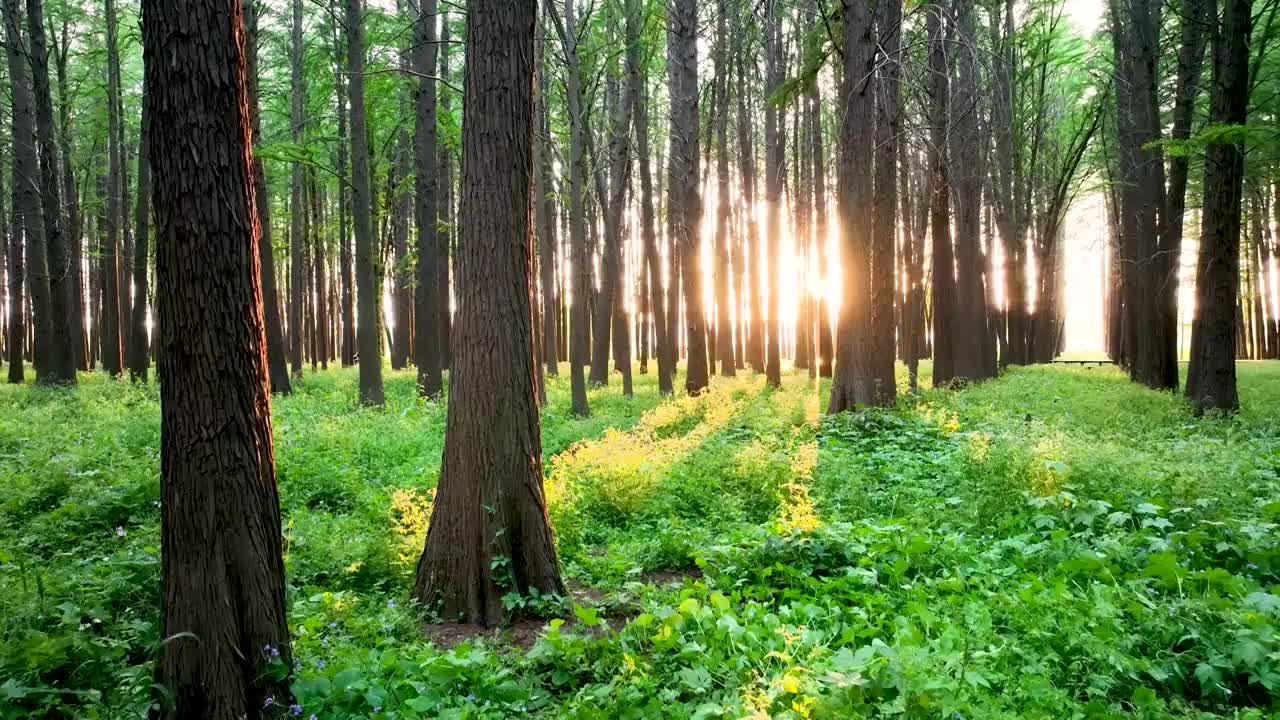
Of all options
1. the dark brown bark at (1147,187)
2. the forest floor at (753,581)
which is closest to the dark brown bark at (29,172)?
the forest floor at (753,581)

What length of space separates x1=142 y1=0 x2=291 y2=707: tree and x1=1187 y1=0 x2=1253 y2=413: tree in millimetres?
14579

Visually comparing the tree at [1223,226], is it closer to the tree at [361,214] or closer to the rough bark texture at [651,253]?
the rough bark texture at [651,253]

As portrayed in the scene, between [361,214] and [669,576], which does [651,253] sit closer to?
[361,214]

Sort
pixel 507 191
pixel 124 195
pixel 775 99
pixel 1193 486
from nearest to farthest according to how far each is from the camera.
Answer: pixel 507 191, pixel 1193 486, pixel 775 99, pixel 124 195

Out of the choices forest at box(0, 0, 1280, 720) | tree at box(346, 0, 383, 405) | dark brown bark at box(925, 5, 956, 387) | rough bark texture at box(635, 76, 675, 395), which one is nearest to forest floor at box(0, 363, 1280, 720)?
forest at box(0, 0, 1280, 720)

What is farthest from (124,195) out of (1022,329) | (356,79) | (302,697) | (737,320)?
(1022,329)

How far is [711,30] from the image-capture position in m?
21.4

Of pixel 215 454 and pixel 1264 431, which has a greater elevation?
pixel 215 454

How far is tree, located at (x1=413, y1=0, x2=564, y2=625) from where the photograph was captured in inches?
205

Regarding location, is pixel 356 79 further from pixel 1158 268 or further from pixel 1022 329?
pixel 1022 329

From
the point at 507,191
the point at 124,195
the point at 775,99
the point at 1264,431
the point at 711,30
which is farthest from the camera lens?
the point at 124,195

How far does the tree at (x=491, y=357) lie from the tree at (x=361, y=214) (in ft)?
34.9

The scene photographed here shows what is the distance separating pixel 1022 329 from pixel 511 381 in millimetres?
27371

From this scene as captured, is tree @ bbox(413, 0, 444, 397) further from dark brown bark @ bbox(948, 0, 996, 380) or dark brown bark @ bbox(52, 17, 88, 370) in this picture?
dark brown bark @ bbox(948, 0, 996, 380)
